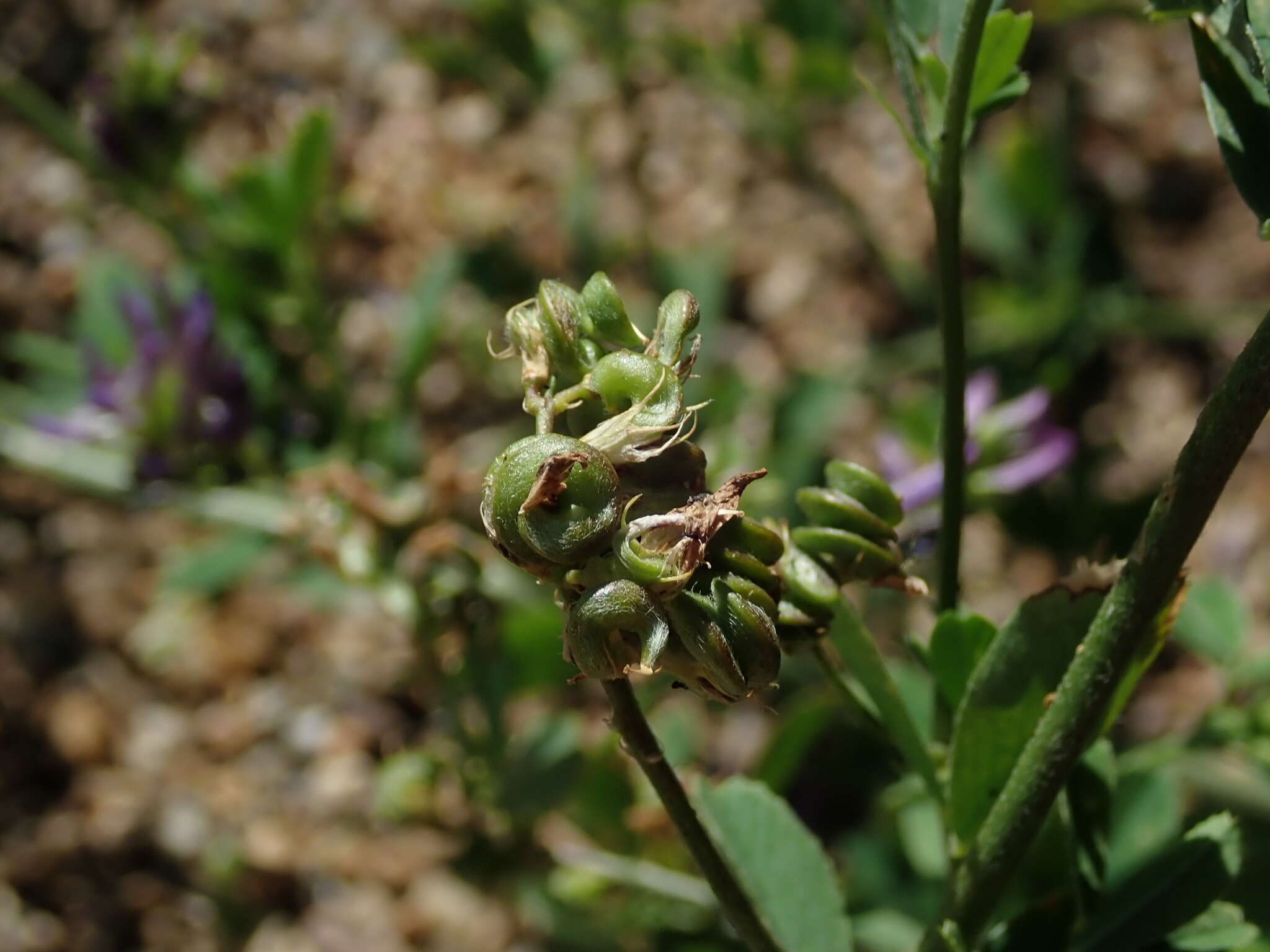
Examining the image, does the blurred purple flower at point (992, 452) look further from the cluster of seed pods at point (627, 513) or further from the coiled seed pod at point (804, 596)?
the cluster of seed pods at point (627, 513)

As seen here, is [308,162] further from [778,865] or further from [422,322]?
[778,865]

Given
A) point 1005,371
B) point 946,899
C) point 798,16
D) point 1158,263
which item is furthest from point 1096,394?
point 946,899

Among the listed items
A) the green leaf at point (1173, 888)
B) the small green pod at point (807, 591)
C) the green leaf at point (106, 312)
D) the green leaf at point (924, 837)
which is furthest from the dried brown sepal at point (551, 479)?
the green leaf at point (106, 312)

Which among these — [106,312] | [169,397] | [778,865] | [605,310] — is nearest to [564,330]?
Result: [605,310]

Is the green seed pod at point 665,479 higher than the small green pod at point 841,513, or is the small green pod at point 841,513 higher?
the green seed pod at point 665,479

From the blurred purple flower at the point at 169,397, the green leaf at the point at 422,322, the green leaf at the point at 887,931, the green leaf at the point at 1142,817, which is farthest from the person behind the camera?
the green leaf at the point at 422,322

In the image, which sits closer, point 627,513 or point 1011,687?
point 627,513
